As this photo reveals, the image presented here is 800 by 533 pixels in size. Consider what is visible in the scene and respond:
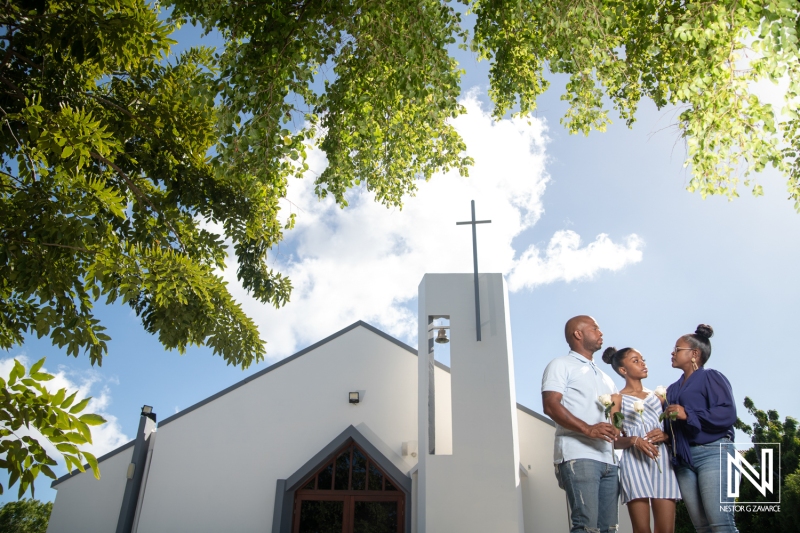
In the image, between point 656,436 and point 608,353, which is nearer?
point 656,436

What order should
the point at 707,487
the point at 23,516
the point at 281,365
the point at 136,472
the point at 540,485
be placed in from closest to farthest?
the point at 707,487, the point at 540,485, the point at 136,472, the point at 281,365, the point at 23,516

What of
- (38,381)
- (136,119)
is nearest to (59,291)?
(136,119)

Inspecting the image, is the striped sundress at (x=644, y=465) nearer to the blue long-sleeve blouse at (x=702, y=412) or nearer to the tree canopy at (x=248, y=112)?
the blue long-sleeve blouse at (x=702, y=412)

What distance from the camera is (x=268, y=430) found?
38.5 feet

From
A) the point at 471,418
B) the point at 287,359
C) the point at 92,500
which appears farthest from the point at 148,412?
the point at 471,418

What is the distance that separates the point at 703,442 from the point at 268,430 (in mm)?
9917

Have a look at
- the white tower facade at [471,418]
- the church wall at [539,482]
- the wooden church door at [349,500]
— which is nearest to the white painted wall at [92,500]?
the wooden church door at [349,500]

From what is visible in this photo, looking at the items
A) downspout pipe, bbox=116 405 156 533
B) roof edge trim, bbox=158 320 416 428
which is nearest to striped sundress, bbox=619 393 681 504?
roof edge trim, bbox=158 320 416 428

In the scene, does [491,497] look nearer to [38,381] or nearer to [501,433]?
[501,433]

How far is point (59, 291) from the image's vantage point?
5.89 m

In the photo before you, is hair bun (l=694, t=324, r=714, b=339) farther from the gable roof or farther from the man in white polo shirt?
the gable roof

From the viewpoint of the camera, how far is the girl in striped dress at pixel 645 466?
3.38 meters

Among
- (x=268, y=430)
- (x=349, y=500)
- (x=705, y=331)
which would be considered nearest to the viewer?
(x=705, y=331)

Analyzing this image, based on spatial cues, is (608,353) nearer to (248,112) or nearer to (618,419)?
(618,419)
